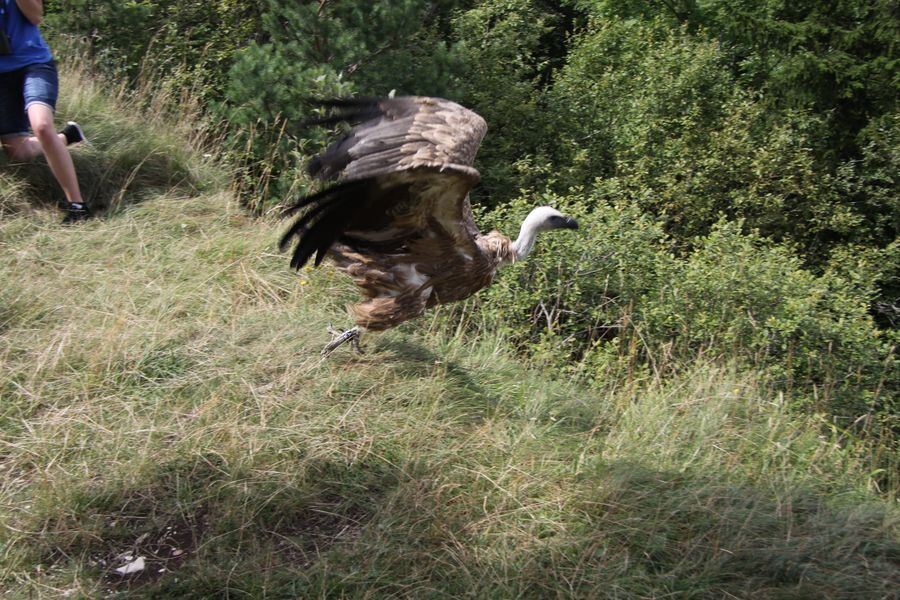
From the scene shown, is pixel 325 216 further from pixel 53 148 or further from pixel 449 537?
pixel 53 148

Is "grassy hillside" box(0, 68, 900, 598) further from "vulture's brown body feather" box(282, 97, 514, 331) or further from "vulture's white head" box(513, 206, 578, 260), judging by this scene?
"vulture's white head" box(513, 206, 578, 260)

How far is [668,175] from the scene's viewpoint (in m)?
9.98

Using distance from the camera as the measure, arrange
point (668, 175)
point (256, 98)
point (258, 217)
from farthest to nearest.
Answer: point (668, 175) < point (256, 98) < point (258, 217)

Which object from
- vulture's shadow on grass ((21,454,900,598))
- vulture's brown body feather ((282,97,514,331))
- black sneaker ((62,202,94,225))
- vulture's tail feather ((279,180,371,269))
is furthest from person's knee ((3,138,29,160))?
vulture's shadow on grass ((21,454,900,598))

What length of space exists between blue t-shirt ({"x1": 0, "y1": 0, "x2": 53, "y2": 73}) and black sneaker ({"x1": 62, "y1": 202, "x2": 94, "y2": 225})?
0.98 m

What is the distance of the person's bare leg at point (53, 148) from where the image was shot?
18.4 feet

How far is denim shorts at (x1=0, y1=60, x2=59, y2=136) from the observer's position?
5.69m

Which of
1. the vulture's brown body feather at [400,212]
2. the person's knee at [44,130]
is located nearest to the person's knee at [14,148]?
the person's knee at [44,130]

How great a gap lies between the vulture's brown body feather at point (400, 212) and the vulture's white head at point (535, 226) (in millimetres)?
151

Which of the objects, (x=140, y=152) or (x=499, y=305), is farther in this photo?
(x=140, y=152)

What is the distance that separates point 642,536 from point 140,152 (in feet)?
17.2

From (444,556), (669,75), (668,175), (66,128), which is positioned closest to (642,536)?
(444,556)

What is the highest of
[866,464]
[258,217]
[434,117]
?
[434,117]

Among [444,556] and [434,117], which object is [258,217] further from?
[444,556]
